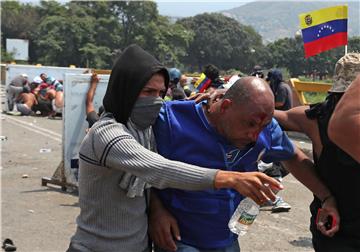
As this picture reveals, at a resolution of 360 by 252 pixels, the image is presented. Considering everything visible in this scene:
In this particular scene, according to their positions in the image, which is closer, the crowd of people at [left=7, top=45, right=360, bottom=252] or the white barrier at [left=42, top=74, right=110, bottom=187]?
the crowd of people at [left=7, top=45, right=360, bottom=252]

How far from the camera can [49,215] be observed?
23.2 ft

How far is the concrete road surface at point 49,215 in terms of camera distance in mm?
6082

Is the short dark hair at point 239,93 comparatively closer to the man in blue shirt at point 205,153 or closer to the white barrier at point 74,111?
the man in blue shirt at point 205,153

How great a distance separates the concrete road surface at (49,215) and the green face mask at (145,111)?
143 inches

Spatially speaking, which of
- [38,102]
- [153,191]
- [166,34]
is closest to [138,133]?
[153,191]

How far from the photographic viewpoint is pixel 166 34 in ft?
289

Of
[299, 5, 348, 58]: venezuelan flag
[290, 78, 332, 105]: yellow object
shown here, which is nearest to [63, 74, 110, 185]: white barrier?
[299, 5, 348, 58]: venezuelan flag

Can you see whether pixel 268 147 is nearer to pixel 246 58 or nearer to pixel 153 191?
pixel 153 191

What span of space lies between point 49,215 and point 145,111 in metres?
4.98

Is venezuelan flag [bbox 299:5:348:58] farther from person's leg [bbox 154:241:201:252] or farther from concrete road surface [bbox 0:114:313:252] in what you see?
person's leg [bbox 154:241:201:252]

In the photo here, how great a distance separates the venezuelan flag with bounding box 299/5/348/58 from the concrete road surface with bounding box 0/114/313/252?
6.95 ft

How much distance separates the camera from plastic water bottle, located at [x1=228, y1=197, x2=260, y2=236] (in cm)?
245

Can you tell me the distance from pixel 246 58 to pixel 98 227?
115206 millimetres

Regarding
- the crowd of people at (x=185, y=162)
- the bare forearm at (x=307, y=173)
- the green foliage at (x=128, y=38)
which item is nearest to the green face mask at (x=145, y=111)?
the crowd of people at (x=185, y=162)
